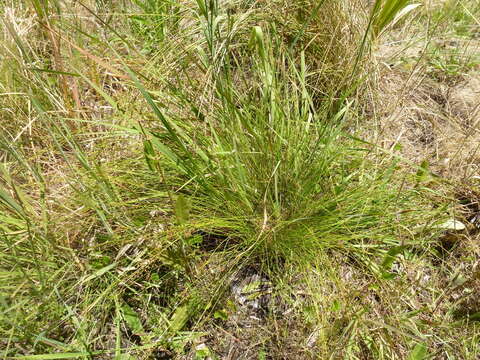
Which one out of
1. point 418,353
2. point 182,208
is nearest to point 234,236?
point 182,208

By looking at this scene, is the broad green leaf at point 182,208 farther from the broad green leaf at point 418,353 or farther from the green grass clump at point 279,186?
the broad green leaf at point 418,353

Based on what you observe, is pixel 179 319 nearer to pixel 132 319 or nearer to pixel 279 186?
pixel 132 319

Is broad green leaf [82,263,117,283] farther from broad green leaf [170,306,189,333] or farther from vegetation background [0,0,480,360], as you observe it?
broad green leaf [170,306,189,333]

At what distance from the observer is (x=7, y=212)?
1.05 m

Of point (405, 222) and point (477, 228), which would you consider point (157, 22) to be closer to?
point (405, 222)

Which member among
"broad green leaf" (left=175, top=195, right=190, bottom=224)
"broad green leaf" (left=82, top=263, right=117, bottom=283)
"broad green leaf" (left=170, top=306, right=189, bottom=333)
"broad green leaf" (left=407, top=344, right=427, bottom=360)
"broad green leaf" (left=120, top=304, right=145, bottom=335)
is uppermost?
"broad green leaf" (left=175, top=195, right=190, bottom=224)

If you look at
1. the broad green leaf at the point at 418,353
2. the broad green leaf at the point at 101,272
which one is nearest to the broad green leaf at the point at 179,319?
the broad green leaf at the point at 101,272

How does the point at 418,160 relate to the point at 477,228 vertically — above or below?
above

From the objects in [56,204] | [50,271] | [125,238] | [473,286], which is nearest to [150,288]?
[125,238]

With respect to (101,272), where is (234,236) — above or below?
below

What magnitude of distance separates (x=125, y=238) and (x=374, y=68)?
0.98m

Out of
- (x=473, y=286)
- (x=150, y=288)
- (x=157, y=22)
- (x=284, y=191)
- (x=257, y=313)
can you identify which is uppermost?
(x=157, y=22)

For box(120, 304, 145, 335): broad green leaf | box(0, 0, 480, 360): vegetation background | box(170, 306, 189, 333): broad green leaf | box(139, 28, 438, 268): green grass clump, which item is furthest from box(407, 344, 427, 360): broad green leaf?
box(120, 304, 145, 335): broad green leaf

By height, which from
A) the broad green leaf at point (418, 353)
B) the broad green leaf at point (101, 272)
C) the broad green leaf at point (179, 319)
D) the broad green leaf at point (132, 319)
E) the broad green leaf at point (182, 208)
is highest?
the broad green leaf at point (182, 208)
